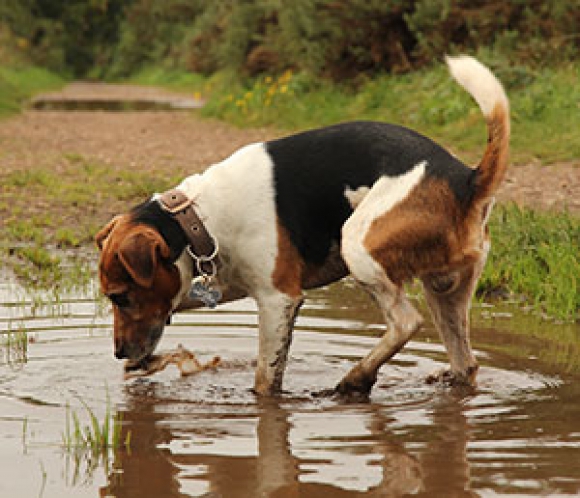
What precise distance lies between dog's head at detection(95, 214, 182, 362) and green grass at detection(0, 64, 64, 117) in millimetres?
18356

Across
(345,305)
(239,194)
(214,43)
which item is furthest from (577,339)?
(214,43)

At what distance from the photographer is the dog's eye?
196 inches

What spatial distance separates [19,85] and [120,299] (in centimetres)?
3080

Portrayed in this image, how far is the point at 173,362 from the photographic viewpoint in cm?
558

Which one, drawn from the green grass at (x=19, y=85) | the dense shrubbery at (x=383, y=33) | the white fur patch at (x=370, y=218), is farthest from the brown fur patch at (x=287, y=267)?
the green grass at (x=19, y=85)

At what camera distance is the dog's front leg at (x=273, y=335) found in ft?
16.4

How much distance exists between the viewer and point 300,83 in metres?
18.1

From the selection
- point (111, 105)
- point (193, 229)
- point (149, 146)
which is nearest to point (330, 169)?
point (193, 229)

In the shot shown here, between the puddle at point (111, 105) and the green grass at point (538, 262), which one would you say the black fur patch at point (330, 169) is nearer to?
the green grass at point (538, 262)

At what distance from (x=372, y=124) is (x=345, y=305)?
→ 2.17m

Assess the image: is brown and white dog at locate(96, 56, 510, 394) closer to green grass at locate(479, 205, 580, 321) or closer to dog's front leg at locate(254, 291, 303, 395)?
dog's front leg at locate(254, 291, 303, 395)

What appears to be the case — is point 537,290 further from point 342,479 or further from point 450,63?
point 342,479

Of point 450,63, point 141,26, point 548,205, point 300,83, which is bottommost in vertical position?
point 548,205

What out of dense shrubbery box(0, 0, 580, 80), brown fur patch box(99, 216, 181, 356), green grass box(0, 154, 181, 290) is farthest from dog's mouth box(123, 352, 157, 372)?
dense shrubbery box(0, 0, 580, 80)
